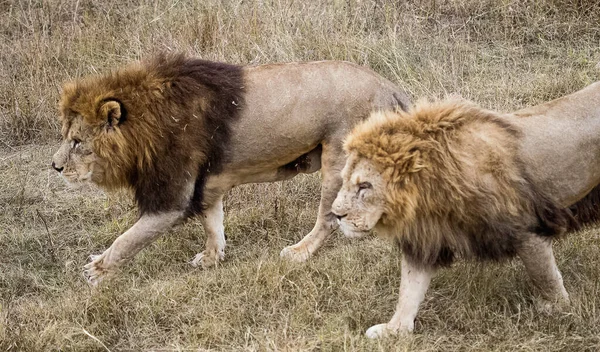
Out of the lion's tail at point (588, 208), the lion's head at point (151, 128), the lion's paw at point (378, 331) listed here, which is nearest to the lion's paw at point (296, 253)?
the lion's head at point (151, 128)

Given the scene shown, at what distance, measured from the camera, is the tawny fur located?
3348 mm

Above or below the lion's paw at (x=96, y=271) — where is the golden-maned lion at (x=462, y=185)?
above

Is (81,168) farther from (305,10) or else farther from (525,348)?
(305,10)

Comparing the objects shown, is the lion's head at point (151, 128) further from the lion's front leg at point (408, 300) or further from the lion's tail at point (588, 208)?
the lion's tail at point (588, 208)

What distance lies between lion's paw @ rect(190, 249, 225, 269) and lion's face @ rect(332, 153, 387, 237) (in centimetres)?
147

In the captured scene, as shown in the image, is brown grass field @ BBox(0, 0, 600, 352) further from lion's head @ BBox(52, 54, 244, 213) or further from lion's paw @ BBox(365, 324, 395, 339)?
lion's head @ BBox(52, 54, 244, 213)

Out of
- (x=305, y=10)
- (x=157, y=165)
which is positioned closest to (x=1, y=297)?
(x=157, y=165)

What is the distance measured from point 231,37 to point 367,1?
140 cm

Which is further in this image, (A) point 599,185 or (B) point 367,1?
(B) point 367,1

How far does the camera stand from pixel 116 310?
390cm

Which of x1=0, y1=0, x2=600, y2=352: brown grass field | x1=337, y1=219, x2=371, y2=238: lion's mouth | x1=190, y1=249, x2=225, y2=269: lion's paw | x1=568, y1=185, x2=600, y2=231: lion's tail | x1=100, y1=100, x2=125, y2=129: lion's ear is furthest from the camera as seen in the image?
x1=190, y1=249, x2=225, y2=269: lion's paw

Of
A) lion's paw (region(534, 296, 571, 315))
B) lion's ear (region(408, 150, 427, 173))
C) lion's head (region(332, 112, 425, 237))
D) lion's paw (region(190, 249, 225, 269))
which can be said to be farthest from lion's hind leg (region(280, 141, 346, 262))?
lion's paw (region(534, 296, 571, 315))

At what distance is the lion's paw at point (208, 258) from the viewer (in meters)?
4.78

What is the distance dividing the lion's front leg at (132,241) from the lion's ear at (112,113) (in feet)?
1.68
